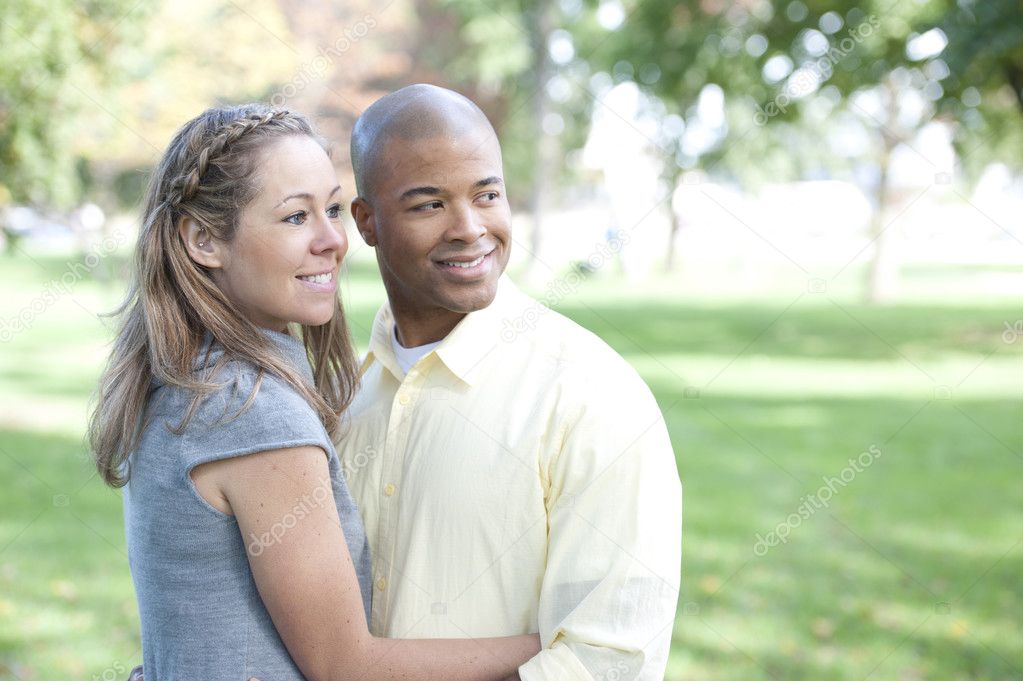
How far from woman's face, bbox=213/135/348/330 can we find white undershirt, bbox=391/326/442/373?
0.27 m

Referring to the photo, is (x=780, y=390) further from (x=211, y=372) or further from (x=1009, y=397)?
(x=211, y=372)

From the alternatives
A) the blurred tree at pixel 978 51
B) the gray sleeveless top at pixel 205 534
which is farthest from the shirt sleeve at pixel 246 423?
the blurred tree at pixel 978 51

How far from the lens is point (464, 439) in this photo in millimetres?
2162

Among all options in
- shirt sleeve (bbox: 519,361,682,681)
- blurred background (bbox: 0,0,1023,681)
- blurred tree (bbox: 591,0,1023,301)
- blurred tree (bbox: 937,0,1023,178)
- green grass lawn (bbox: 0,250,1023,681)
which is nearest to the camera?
shirt sleeve (bbox: 519,361,682,681)

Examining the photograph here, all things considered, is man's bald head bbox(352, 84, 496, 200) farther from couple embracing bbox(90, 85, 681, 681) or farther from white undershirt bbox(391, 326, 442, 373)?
white undershirt bbox(391, 326, 442, 373)

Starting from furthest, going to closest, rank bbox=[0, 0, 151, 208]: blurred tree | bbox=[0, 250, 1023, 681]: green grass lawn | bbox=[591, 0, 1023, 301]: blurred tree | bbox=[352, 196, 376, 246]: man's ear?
bbox=[591, 0, 1023, 301]: blurred tree
bbox=[0, 0, 151, 208]: blurred tree
bbox=[0, 250, 1023, 681]: green grass lawn
bbox=[352, 196, 376, 246]: man's ear

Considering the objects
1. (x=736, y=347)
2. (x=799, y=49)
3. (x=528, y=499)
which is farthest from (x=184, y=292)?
(x=736, y=347)

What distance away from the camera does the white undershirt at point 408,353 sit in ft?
7.75

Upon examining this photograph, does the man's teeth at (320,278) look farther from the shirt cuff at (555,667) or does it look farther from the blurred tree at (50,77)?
the blurred tree at (50,77)

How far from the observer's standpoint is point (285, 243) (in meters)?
2.09

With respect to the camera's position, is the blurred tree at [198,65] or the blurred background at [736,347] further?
the blurred tree at [198,65]

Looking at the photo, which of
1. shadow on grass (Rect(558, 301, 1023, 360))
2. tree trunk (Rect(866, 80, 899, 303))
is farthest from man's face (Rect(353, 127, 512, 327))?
tree trunk (Rect(866, 80, 899, 303))

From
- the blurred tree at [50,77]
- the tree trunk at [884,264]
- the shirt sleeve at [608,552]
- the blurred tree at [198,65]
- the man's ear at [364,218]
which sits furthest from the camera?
the tree trunk at [884,264]

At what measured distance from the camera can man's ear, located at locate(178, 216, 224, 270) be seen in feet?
6.86
